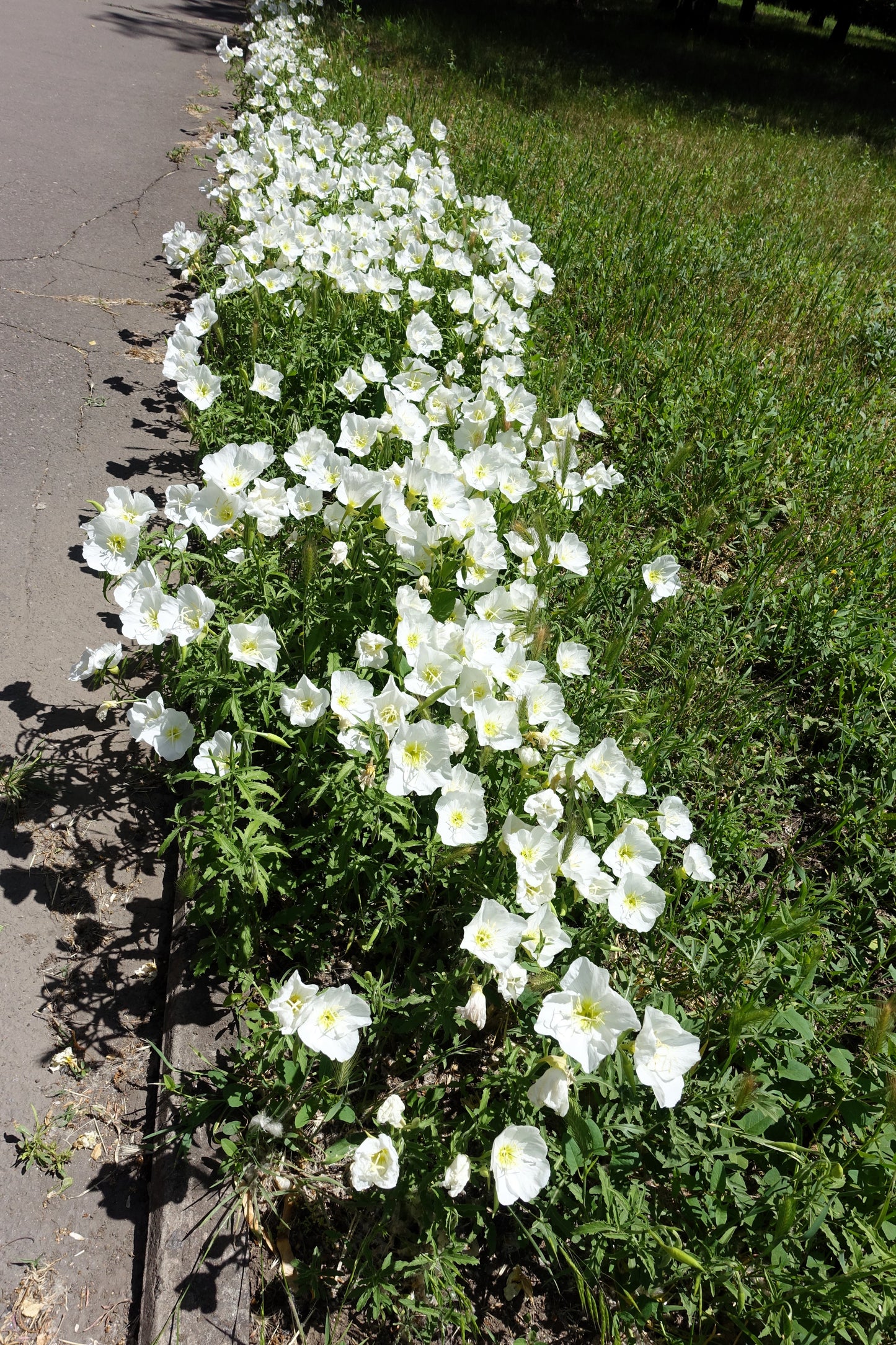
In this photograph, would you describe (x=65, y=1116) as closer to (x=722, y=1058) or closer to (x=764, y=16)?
(x=722, y=1058)

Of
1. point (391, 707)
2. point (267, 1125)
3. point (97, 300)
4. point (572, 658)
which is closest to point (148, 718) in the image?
point (391, 707)

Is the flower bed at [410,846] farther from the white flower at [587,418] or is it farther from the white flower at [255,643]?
the white flower at [587,418]

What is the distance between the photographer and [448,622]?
2.35 m

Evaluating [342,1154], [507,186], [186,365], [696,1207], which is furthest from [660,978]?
[507,186]

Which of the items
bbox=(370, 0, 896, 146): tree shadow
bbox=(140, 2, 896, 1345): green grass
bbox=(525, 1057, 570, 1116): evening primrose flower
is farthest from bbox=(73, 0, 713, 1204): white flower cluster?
bbox=(370, 0, 896, 146): tree shadow

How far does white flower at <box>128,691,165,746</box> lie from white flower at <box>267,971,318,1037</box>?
82 cm

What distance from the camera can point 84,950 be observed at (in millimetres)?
2307

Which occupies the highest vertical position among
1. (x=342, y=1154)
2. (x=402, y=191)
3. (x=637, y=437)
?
(x=402, y=191)

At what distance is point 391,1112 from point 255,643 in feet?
4.10

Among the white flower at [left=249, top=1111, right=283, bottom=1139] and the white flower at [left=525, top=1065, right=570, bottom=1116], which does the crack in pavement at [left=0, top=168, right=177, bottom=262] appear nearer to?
the white flower at [left=249, top=1111, right=283, bottom=1139]

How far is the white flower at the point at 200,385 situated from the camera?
3.19 meters

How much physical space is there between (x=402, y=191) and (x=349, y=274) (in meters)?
1.20

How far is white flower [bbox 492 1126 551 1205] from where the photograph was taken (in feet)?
5.64

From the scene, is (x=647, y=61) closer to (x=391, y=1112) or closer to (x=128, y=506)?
(x=128, y=506)
